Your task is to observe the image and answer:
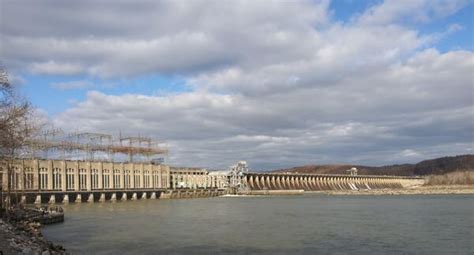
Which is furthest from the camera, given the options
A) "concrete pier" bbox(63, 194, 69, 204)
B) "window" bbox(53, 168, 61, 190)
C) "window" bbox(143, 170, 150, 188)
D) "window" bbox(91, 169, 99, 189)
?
"window" bbox(143, 170, 150, 188)

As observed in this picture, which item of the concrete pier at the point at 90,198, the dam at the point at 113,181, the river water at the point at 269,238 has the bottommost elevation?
the river water at the point at 269,238

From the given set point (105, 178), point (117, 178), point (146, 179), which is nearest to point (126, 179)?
point (117, 178)

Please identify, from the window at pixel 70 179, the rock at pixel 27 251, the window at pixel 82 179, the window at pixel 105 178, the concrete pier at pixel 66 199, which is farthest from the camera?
the window at pixel 105 178

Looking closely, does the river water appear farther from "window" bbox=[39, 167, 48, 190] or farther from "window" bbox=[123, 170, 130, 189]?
"window" bbox=[123, 170, 130, 189]

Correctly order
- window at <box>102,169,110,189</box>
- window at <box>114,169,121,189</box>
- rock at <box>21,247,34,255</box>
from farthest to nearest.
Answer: window at <box>114,169,121,189</box> → window at <box>102,169,110,189</box> → rock at <box>21,247,34,255</box>

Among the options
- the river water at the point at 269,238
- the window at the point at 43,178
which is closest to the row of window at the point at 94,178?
the window at the point at 43,178

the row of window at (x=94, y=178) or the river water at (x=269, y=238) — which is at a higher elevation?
the row of window at (x=94, y=178)

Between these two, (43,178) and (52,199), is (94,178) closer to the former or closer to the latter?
(43,178)

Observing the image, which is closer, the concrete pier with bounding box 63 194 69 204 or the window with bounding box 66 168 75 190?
the concrete pier with bounding box 63 194 69 204

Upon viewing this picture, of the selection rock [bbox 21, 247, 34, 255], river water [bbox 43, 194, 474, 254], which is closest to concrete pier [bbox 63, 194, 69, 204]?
river water [bbox 43, 194, 474, 254]

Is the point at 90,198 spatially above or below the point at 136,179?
below

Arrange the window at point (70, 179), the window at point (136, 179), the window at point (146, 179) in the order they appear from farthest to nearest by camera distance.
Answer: the window at point (146, 179)
the window at point (136, 179)
the window at point (70, 179)

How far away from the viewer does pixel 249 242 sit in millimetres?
39562

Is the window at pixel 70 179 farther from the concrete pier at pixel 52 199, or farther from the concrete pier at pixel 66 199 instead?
the concrete pier at pixel 52 199
